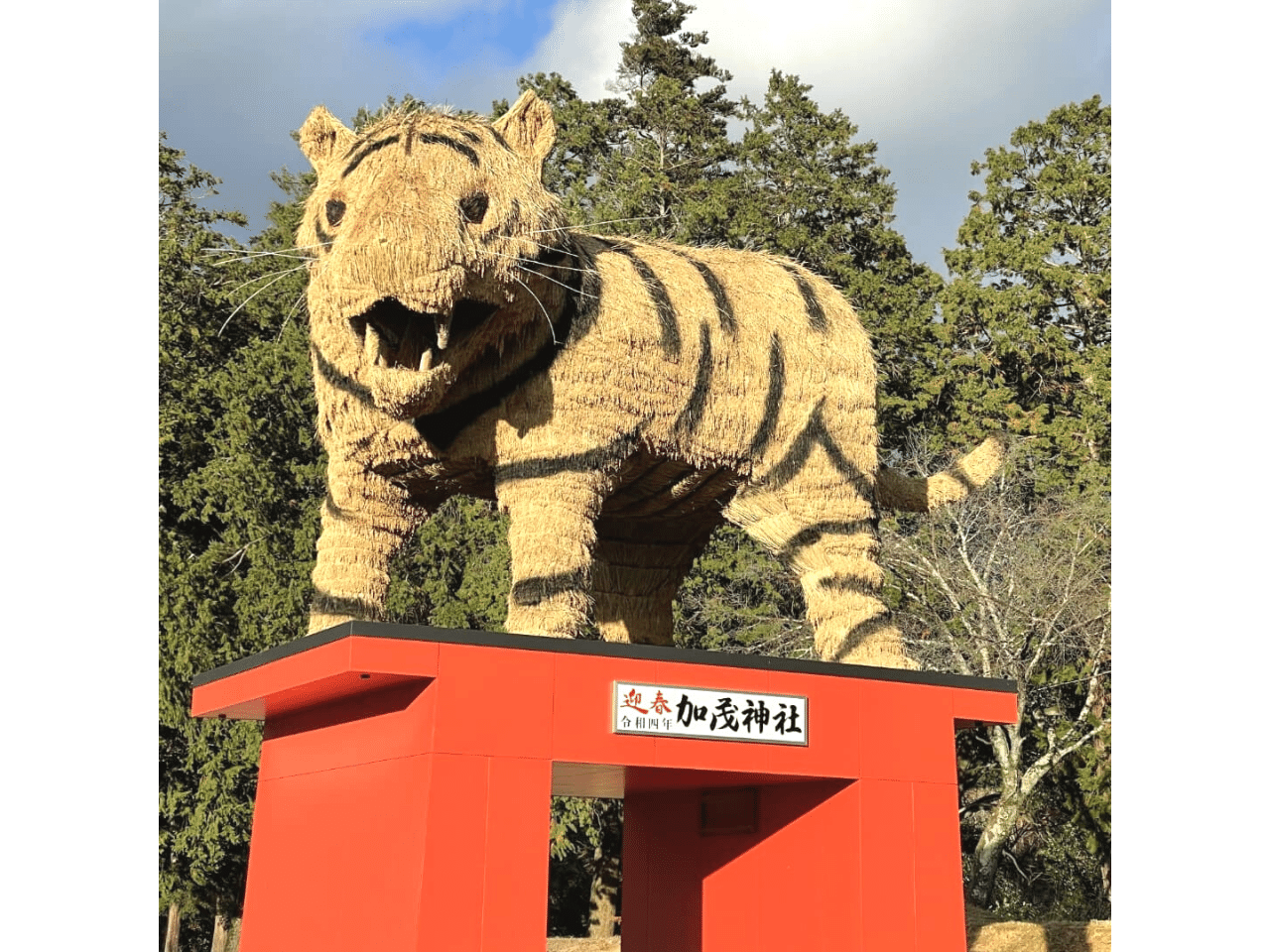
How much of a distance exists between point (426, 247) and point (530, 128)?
4.46ft

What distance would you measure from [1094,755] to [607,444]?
41.8 ft

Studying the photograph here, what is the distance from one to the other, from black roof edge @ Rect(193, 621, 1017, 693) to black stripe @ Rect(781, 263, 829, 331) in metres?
2.00

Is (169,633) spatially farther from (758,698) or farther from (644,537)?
(758,698)

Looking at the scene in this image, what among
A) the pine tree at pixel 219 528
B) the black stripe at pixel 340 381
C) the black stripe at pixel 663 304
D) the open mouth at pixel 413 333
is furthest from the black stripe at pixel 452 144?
the pine tree at pixel 219 528

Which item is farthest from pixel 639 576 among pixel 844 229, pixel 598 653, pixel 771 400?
pixel 844 229

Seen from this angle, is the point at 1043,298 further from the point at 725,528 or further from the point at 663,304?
the point at 663,304

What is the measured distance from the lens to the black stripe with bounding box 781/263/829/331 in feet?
29.5

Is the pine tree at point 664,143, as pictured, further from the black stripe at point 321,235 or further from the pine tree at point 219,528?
the black stripe at point 321,235

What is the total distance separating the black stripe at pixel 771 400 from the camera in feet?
28.3

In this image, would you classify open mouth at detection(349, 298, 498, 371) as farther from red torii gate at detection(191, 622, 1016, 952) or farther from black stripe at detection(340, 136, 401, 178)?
red torii gate at detection(191, 622, 1016, 952)

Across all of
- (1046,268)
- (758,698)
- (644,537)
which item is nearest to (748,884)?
(758,698)

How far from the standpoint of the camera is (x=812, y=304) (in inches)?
356

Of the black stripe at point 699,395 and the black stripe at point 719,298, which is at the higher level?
the black stripe at point 719,298

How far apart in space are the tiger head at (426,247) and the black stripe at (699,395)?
39.4 inches
